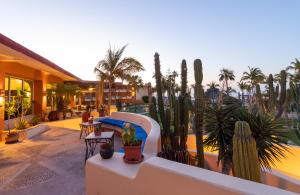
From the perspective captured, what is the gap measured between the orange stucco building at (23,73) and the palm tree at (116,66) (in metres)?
2.61

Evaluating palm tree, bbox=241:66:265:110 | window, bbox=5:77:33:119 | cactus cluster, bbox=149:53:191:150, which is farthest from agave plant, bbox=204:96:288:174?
palm tree, bbox=241:66:265:110

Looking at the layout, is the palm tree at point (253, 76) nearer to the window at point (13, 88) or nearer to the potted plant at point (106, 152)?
the window at point (13, 88)

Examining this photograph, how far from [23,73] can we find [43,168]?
25.7ft

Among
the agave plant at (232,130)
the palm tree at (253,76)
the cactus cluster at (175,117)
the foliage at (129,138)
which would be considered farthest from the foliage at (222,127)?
the palm tree at (253,76)

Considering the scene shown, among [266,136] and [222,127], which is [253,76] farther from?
[222,127]

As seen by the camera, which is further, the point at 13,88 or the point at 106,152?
the point at 13,88

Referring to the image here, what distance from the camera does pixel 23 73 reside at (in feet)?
35.7

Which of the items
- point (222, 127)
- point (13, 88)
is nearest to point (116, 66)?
point (13, 88)

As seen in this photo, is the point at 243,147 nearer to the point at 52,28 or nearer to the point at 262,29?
the point at 52,28

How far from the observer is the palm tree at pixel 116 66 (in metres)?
13.0

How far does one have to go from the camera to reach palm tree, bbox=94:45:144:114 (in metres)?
13.0

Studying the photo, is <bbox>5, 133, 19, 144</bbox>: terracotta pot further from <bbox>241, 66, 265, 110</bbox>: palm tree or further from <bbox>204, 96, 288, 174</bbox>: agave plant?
<bbox>241, 66, 265, 110</bbox>: palm tree

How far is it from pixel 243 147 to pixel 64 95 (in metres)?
14.6

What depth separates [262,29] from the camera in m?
16.4
